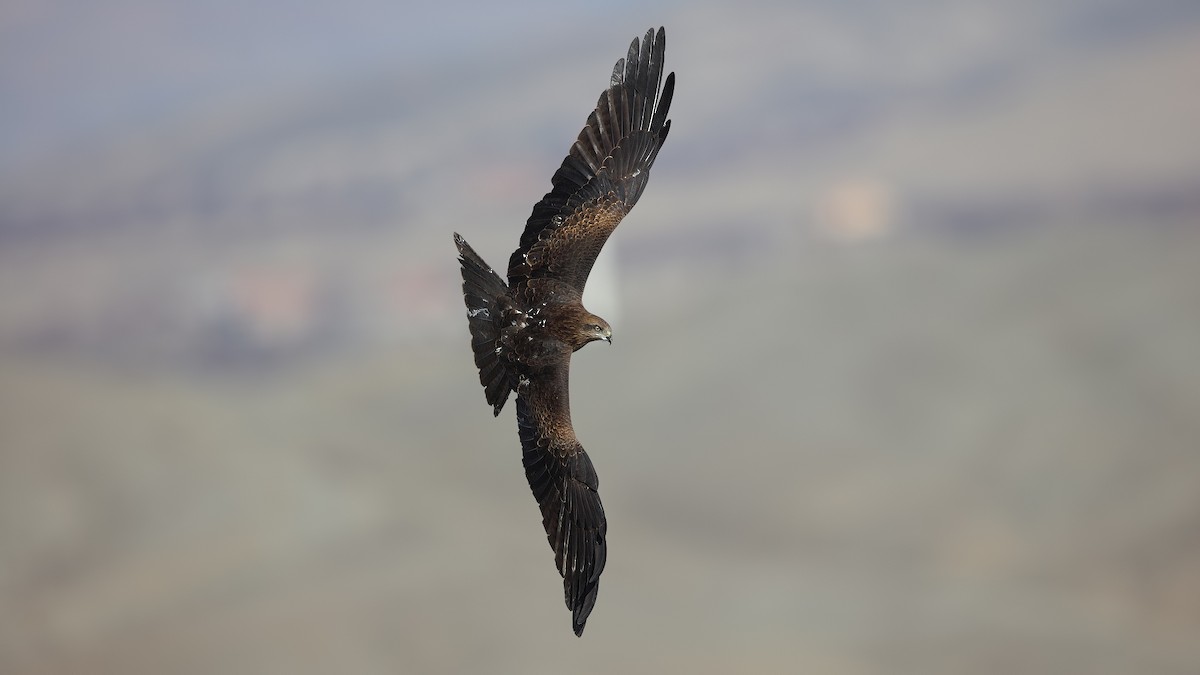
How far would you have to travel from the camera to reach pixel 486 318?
14750mm

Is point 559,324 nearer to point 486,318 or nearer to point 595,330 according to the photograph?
point 595,330

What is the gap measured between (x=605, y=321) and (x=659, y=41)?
3793 millimetres

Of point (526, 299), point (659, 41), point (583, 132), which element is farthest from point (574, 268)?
point (659, 41)

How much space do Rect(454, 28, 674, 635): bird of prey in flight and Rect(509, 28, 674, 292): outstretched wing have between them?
0.5 inches

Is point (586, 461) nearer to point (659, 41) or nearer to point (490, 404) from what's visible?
point (490, 404)

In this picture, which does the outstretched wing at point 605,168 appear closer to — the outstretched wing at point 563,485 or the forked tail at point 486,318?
the forked tail at point 486,318

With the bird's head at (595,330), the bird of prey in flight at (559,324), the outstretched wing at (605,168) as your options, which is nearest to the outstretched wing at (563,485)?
the bird of prey in flight at (559,324)

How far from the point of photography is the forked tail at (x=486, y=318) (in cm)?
1470

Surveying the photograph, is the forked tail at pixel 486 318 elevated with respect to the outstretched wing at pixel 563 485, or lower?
elevated

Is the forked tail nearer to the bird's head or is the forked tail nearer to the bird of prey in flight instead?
the bird of prey in flight

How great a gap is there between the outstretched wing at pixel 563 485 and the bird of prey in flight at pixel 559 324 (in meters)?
0.01

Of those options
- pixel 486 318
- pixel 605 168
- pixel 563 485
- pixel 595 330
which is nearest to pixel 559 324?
pixel 595 330

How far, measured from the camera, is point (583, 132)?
15484mm

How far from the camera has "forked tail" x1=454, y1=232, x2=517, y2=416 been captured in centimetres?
1470
